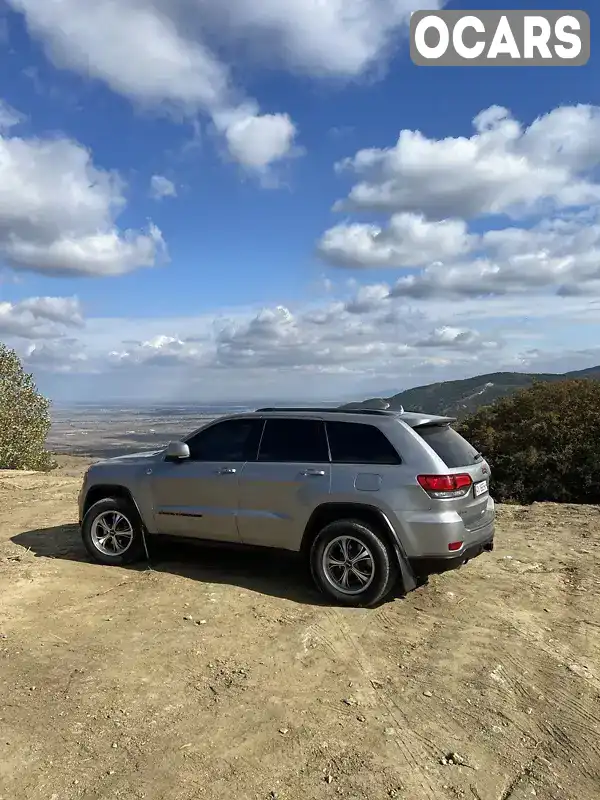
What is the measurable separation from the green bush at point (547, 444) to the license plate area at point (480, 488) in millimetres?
6954

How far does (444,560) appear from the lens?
5.26 meters

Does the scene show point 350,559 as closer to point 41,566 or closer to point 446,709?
point 446,709

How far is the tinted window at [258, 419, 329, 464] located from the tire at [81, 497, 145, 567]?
5.74ft

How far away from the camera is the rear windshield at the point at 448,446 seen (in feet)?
18.2

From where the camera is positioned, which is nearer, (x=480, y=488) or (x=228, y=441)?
(x=480, y=488)

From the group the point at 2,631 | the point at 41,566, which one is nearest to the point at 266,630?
the point at 2,631

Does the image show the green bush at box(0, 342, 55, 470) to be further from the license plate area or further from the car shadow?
the license plate area

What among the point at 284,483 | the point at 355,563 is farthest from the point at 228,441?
the point at 355,563

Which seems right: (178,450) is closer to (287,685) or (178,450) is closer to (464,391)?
(287,685)

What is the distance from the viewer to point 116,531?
22.7ft

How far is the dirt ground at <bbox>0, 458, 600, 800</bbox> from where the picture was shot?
10.3ft

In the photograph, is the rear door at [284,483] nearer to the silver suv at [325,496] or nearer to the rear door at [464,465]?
the silver suv at [325,496]

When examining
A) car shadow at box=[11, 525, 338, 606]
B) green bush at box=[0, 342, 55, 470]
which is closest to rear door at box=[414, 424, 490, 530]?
car shadow at box=[11, 525, 338, 606]

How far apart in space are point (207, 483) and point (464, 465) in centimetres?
254
